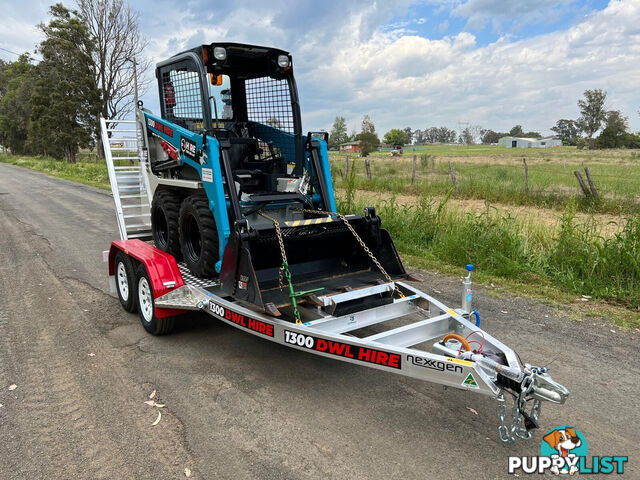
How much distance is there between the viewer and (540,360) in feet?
14.9

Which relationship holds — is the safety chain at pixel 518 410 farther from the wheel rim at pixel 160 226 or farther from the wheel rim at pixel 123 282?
the wheel rim at pixel 160 226

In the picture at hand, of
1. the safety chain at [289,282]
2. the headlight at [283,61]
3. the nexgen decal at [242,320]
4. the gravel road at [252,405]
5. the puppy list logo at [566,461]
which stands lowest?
the puppy list logo at [566,461]

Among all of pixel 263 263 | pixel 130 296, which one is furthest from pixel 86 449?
pixel 130 296

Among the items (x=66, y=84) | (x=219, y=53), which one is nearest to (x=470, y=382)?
(x=219, y=53)

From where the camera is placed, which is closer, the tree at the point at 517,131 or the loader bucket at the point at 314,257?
the loader bucket at the point at 314,257

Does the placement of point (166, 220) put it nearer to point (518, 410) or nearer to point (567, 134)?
point (518, 410)

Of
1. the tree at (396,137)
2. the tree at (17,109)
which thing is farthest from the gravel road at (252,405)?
the tree at (396,137)

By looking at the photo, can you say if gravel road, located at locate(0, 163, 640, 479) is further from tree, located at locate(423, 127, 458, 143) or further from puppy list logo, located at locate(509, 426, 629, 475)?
tree, located at locate(423, 127, 458, 143)

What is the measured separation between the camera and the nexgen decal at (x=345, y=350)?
3.36m

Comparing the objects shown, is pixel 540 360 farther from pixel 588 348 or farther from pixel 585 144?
pixel 585 144

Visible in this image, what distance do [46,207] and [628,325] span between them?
15.7 meters

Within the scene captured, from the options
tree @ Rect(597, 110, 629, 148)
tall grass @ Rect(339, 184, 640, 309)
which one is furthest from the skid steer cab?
tree @ Rect(597, 110, 629, 148)

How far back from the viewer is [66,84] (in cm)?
3903

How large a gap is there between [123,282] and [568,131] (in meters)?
125
